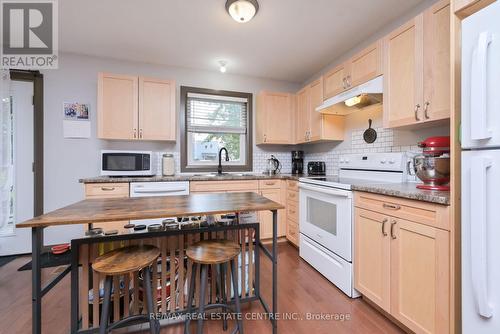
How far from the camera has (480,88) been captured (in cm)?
94

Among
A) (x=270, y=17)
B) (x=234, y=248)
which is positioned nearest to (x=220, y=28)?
(x=270, y=17)

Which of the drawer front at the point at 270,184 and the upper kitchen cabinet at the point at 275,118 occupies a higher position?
the upper kitchen cabinet at the point at 275,118

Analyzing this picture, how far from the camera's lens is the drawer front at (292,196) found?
282cm

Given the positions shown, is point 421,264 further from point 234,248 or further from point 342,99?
point 342,99

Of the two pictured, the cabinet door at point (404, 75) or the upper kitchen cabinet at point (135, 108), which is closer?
the cabinet door at point (404, 75)

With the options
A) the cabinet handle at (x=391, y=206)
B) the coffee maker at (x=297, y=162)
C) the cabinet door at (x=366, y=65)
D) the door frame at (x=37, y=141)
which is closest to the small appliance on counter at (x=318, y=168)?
the coffee maker at (x=297, y=162)

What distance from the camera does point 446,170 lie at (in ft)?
4.70

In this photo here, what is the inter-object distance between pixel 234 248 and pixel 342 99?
1.82m

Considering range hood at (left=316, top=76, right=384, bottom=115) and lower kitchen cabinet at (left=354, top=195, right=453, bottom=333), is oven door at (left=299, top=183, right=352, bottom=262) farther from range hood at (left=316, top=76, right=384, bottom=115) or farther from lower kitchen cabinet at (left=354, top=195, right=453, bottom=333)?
range hood at (left=316, top=76, right=384, bottom=115)

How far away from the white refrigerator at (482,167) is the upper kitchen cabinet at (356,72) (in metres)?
1.01

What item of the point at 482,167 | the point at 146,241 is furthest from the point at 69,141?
the point at 482,167

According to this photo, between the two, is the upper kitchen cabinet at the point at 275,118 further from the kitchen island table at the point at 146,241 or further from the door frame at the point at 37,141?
the door frame at the point at 37,141

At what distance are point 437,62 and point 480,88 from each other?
0.75m

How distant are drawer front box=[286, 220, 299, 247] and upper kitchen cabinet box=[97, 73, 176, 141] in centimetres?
197
